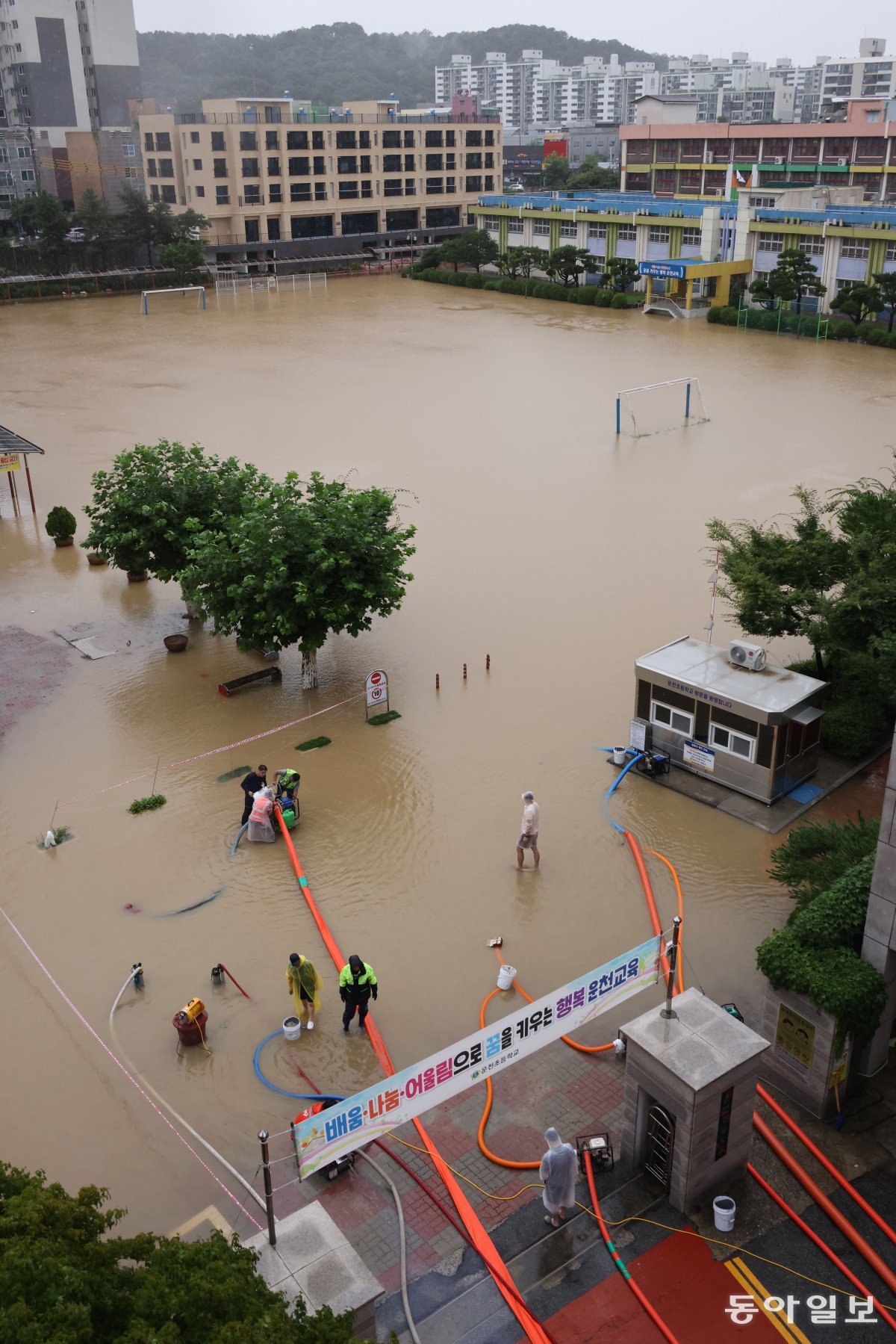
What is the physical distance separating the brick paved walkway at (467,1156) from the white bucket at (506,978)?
0.99 meters

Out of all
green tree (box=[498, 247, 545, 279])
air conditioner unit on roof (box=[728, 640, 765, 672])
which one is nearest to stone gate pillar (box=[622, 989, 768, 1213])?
air conditioner unit on roof (box=[728, 640, 765, 672])

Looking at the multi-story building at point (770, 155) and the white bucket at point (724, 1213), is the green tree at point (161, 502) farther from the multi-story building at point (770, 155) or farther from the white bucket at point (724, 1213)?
the multi-story building at point (770, 155)

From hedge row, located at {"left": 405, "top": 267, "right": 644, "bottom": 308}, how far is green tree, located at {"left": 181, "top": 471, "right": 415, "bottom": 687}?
47202 millimetres

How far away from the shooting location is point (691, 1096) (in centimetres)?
911

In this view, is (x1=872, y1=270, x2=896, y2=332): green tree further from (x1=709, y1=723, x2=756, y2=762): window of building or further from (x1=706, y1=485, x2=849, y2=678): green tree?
(x1=709, y1=723, x2=756, y2=762): window of building

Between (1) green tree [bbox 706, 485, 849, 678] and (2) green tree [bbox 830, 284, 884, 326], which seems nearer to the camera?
(1) green tree [bbox 706, 485, 849, 678]

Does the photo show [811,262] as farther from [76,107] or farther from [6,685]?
[76,107]

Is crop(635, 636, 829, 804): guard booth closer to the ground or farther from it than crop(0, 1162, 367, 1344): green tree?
closer to the ground

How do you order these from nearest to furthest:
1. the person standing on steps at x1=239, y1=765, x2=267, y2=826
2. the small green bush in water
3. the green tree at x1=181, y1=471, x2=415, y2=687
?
the person standing on steps at x1=239, y1=765, x2=267, y2=826
the small green bush in water
the green tree at x1=181, y1=471, x2=415, y2=687

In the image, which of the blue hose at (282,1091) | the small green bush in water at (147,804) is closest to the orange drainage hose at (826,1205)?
the blue hose at (282,1091)

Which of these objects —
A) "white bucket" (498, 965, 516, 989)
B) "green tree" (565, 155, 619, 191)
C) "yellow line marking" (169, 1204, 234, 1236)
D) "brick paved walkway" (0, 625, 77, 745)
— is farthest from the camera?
"green tree" (565, 155, 619, 191)

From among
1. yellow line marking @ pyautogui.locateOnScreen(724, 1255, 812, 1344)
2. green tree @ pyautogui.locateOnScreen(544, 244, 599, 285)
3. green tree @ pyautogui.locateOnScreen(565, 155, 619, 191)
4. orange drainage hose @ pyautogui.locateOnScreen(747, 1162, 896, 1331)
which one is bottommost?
yellow line marking @ pyautogui.locateOnScreen(724, 1255, 812, 1344)

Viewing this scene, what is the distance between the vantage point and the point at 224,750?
58.8 feet

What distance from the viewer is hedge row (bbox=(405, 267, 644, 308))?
6169 centimetres
